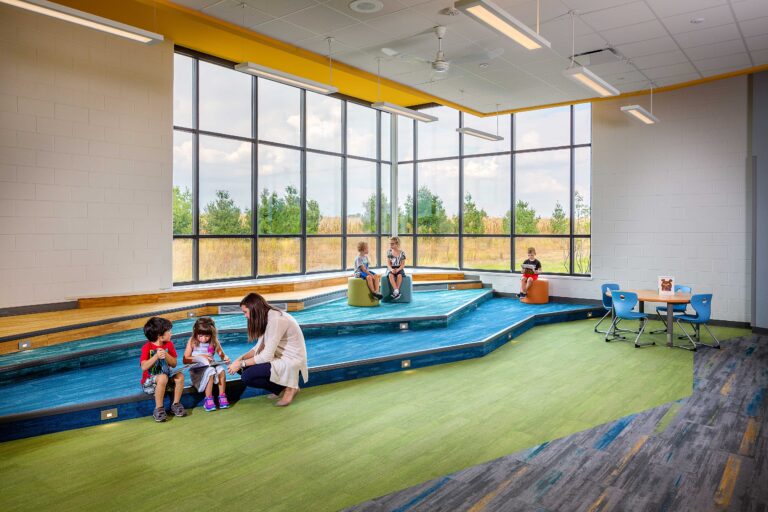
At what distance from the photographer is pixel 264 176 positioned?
9578mm

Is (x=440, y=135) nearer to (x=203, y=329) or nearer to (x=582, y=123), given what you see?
(x=582, y=123)

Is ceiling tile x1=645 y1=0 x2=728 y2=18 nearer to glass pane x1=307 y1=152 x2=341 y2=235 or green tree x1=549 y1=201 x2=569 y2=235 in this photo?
green tree x1=549 y1=201 x2=569 y2=235

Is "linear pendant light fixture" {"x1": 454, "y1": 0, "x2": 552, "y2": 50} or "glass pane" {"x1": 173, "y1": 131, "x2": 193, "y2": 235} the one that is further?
"glass pane" {"x1": 173, "y1": 131, "x2": 193, "y2": 235}

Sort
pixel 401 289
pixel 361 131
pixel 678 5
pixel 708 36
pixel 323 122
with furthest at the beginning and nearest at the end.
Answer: pixel 361 131 → pixel 323 122 → pixel 401 289 → pixel 708 36 → pixel 678 5

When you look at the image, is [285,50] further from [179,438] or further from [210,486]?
[210,486]

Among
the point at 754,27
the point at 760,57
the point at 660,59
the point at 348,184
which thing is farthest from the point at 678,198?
the point at 348,184

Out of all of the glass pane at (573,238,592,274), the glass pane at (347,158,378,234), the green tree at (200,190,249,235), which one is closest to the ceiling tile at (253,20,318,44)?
the green tree at (200,190,249,235)

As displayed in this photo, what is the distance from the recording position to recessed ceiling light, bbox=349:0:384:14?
5.81 meters

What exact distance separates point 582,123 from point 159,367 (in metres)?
8.89

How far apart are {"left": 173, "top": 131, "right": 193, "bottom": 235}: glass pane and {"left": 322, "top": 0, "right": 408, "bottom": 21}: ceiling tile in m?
3.57

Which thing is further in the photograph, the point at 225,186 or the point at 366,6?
the point at 225,186

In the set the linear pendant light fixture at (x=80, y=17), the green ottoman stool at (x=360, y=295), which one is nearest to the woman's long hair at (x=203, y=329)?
the linear pendant light fixture at (x=80, y=17)

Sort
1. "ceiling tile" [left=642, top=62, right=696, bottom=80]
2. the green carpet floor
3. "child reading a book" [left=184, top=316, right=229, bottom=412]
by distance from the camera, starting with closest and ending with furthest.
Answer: the green carpet floor → "child reading a book" [left=184, top=316, right=229, bottom=412] → "ceiling tile" [left=642, top=62, right=696, bottom=80]

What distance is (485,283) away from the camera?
11492mm
